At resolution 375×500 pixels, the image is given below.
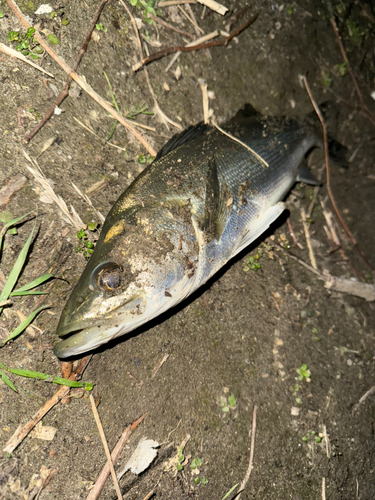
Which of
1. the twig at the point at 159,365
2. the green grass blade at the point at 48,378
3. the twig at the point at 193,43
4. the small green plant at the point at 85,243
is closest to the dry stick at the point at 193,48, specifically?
the twig at the point at 193,43

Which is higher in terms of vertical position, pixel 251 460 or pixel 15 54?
pixel 15 54

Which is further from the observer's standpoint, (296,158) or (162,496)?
(296,158)

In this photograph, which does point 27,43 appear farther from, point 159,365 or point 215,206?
point 159,365

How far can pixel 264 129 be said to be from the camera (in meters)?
3.50

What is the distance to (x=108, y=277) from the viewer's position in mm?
2445

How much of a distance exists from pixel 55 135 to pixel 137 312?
69.8 inches

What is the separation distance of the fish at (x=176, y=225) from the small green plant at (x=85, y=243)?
438 mm

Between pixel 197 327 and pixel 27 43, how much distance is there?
284 centimetres

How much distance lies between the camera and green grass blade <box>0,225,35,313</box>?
2.85 m

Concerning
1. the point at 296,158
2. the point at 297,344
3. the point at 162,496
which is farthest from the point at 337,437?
the point at 296,158

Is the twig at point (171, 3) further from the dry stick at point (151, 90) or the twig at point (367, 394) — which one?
the twig at point (367, 394)

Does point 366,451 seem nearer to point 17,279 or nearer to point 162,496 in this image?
point 162,496

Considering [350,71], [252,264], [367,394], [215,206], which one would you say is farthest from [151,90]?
[367,394]

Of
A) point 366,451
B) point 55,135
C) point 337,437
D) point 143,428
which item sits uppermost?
point 55,135
